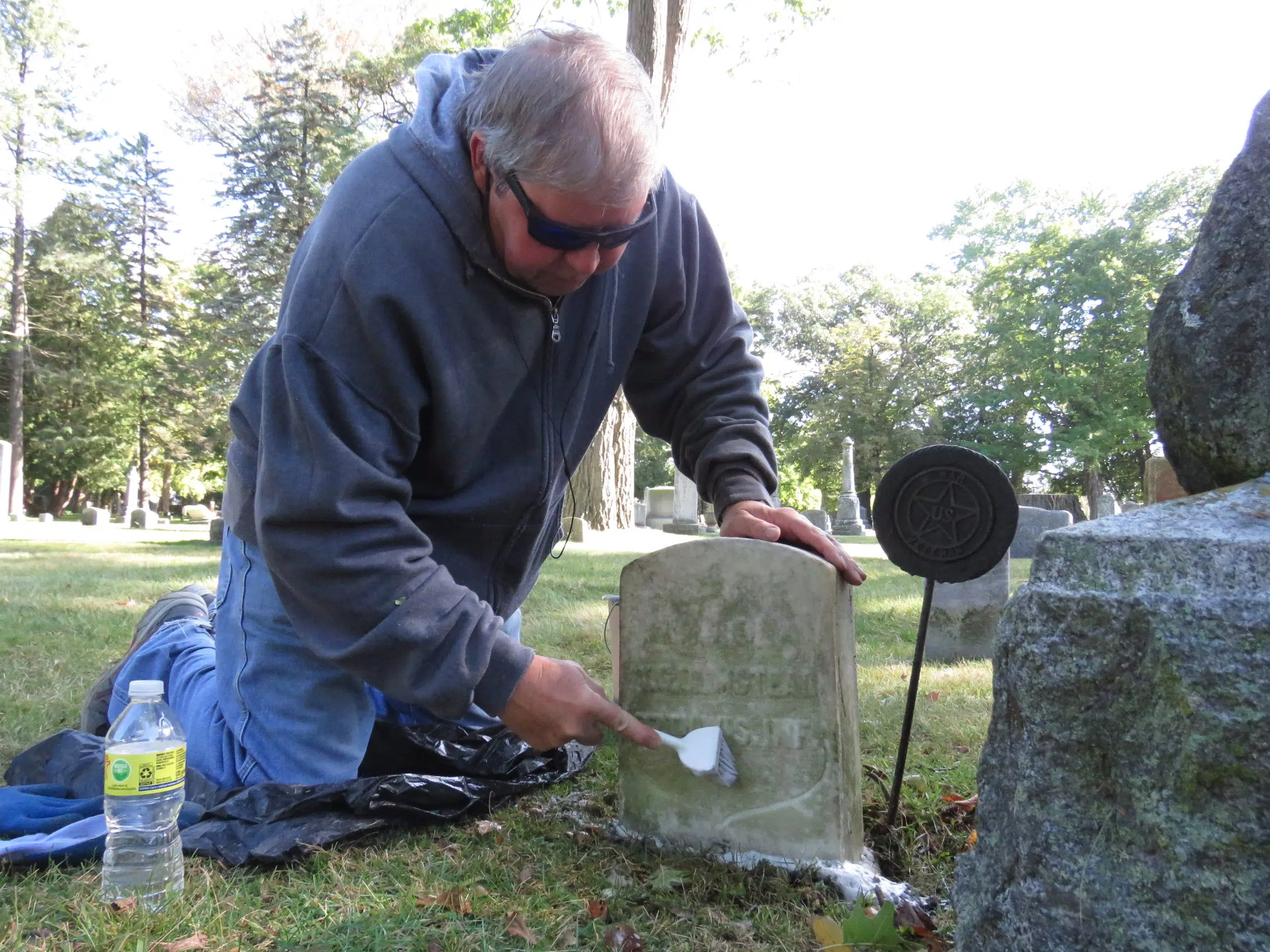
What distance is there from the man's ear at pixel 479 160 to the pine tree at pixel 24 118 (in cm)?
2752

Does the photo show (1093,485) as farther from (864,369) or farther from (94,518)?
(94,518)

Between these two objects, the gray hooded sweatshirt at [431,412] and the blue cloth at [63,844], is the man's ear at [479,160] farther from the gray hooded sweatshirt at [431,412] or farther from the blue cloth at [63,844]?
the blue cloth at [63,844]

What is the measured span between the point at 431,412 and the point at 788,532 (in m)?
0.95

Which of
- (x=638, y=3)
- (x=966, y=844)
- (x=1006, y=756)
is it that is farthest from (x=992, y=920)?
(x=638, y=3)

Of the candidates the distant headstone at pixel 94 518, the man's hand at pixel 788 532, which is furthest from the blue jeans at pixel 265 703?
the distant headstone at pixel 94 518

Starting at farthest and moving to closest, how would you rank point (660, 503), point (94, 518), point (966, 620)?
point (660, 503)
point (94, 518)
point (966, 620)

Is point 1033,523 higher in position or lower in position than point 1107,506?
lower

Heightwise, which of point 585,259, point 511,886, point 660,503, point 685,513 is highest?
point 585,259

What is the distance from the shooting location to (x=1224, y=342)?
55.5 inches

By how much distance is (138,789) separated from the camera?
1.99m

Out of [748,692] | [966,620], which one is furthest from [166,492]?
[748,692]

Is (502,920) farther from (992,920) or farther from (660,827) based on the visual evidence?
(992,920)

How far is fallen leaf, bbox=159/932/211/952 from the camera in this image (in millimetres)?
1688

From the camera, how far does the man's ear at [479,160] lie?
2041 mm
